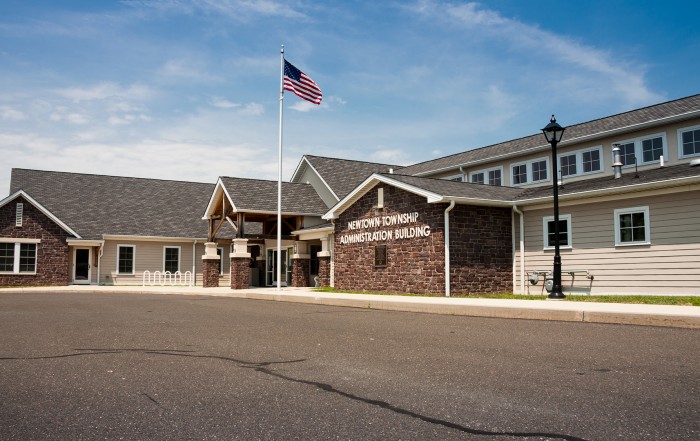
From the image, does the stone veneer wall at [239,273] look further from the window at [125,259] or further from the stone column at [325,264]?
the window at [125,259]

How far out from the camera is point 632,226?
62.3 feet

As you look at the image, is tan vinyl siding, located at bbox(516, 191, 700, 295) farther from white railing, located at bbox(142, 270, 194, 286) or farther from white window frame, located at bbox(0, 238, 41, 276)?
white window frame, located at bbox(0, 238, 41, 276)

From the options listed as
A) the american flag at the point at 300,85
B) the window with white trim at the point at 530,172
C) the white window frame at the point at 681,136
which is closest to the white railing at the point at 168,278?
the american flag at the point at 300,85

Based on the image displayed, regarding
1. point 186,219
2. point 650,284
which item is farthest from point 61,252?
point 650,284

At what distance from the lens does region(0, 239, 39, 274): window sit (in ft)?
109

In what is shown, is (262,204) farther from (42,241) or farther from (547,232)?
(547,232)

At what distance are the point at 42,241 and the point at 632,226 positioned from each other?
97.3ft

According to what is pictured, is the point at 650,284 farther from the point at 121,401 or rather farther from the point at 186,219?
the point at 186,219

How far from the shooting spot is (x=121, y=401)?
17.5ft

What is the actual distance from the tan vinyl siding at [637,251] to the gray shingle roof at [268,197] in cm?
1322

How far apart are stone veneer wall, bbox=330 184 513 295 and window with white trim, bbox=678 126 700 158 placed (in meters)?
6.46

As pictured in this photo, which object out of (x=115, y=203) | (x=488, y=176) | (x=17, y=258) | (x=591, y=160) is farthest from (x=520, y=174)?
(x=17, y=258)

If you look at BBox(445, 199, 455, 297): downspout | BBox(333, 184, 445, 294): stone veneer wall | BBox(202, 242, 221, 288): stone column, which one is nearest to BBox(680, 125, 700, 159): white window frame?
BBox(445, 199, 455, 297): downspout

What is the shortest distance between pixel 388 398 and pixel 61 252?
109 ft
